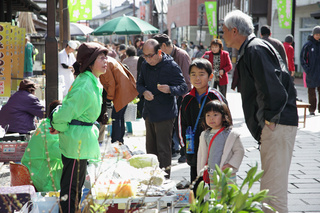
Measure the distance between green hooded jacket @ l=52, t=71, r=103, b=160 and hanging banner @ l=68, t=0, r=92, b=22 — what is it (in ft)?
Result: 31.9

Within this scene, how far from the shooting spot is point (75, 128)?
410 centimetres

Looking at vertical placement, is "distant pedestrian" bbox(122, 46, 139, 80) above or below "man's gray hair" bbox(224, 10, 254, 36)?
below

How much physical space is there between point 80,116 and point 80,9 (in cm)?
997

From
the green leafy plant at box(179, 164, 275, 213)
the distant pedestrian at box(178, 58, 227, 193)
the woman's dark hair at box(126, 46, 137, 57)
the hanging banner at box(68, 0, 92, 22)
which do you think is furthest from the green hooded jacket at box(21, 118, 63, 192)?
the hanging banner at box(68, 0, 92, 22)

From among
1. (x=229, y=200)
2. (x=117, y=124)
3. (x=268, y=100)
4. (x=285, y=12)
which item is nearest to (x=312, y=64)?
(x=285, y=12)

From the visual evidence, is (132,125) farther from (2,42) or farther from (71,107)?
(71,107)

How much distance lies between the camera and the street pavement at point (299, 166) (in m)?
5.56

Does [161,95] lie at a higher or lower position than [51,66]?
lower

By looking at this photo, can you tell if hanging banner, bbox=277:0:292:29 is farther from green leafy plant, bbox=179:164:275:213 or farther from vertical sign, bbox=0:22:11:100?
green leafy plant, bbox=179:164:275:213

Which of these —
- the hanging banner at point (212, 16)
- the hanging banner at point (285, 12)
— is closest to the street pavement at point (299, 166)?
the hanging banner at point (285, 12)

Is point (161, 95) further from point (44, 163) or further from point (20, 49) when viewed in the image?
point (20, 49)

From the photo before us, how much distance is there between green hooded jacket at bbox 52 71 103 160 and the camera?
4.00 m

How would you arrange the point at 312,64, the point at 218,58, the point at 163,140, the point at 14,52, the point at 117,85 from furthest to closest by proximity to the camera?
the point at 312,64 < the point at 218,58 < the point at 14,52 < the point at 117,85 < the point at 163,140

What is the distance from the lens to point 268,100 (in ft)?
12.6
